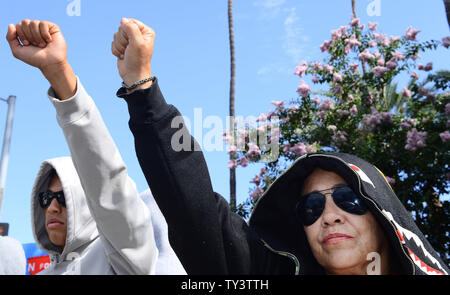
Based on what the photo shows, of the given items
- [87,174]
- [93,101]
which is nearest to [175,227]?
[87,174]

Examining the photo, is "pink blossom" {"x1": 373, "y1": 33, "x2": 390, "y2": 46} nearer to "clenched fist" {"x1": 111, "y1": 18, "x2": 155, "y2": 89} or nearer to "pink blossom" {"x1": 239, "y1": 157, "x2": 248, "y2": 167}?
"pink blossom" {"x1": 239, "y1": 157, "x2": 248, "y2": 167}

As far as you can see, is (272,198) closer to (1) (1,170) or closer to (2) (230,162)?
(2) (230,162)

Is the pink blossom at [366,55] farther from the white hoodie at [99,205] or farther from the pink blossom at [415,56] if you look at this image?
the white hoodie at [99,205]

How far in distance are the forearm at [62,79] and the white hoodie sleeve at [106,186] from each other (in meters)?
0.03

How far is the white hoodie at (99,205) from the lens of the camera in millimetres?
2055

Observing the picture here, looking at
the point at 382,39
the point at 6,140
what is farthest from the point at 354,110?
the point at 6,140

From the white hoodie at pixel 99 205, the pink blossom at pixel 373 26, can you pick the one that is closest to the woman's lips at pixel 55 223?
the white hoodie at pixel 99 205

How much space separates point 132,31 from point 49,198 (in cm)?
164

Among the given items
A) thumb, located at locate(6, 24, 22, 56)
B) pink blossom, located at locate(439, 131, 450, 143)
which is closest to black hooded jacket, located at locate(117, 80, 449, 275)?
thumb, located at locate(6, 24, 22, 56)

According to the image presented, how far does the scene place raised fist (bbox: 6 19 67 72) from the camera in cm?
188

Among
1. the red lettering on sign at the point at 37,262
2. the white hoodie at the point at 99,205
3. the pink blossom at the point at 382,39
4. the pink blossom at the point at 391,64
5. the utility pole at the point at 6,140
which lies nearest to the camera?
the white hoodie at the point at 99,205

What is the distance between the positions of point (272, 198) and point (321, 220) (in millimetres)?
326

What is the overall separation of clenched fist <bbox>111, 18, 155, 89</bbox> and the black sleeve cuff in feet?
0.14
